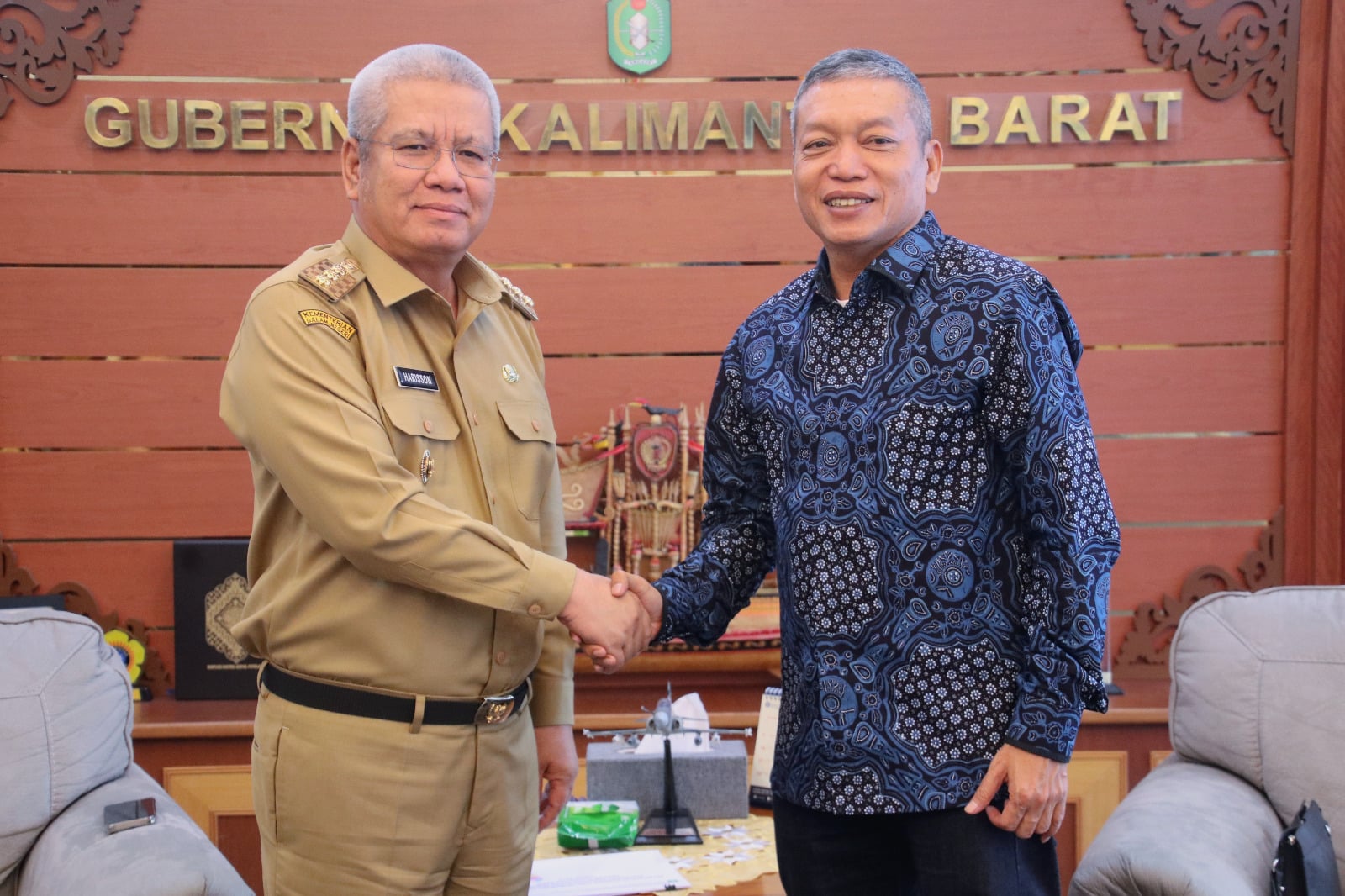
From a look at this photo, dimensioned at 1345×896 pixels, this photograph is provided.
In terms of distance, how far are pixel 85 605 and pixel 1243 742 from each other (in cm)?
301

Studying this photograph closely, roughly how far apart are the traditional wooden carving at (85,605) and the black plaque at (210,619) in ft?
0.65

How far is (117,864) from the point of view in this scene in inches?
78.2

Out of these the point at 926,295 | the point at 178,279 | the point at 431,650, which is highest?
the point at 178,279

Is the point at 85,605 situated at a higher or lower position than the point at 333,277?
lower

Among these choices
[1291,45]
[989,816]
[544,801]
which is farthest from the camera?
[1291,45]

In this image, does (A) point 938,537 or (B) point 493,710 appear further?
(B) point 493,710

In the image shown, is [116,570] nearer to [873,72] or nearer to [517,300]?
[517,300]

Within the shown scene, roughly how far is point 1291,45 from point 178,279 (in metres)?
3.25

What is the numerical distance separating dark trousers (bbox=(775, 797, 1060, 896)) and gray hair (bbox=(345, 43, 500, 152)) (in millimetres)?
1180

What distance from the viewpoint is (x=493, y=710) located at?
1780 millimetres

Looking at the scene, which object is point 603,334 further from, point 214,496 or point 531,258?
point 214,496

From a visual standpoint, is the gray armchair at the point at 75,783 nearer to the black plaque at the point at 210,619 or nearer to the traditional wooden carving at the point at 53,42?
the black plaque at the point at 210,619

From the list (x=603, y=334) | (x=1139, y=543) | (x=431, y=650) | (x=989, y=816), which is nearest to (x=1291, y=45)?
(x=1139, y=543)

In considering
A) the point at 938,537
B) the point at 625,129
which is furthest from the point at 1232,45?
the point at 938,537
